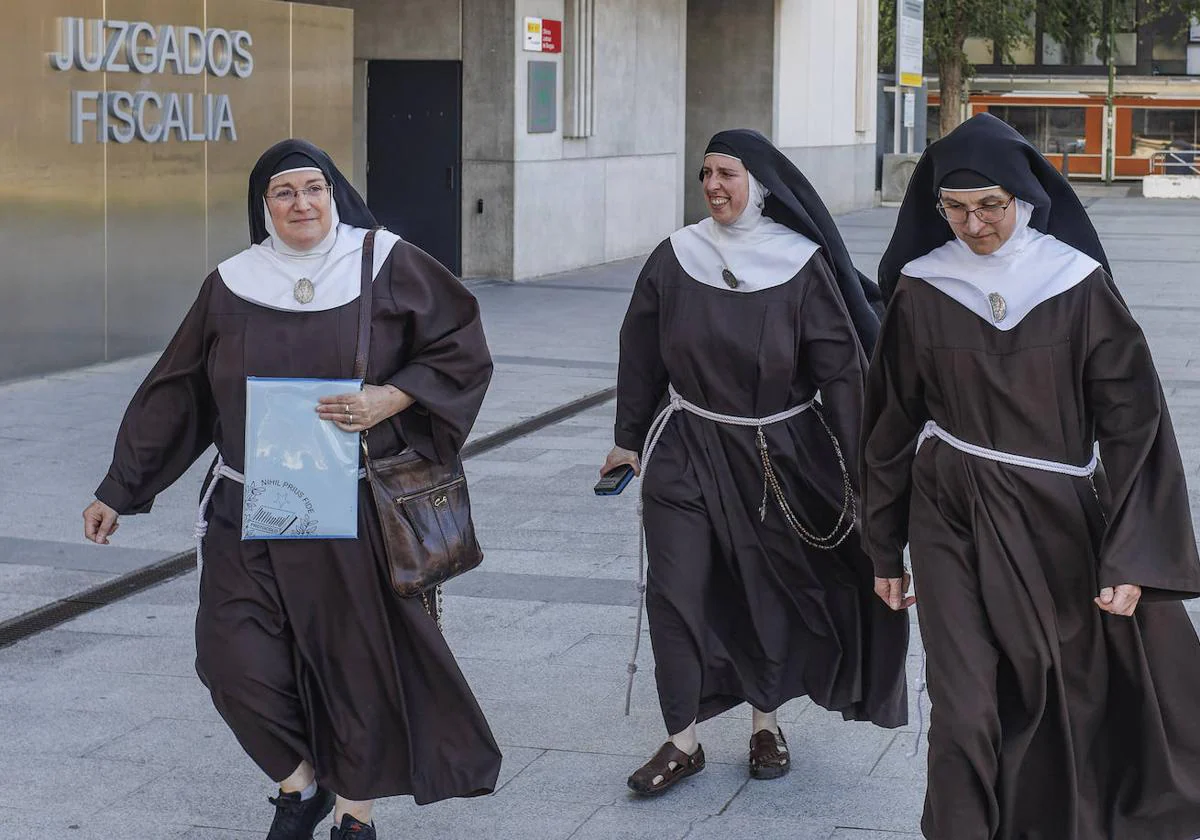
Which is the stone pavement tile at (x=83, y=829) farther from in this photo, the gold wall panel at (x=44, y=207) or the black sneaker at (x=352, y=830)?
the gold wall panel at (x=44, y=207)

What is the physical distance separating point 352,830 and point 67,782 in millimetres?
1039

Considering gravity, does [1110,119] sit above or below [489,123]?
above

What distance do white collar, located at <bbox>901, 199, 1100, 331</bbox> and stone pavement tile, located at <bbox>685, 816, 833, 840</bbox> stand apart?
4.49ft

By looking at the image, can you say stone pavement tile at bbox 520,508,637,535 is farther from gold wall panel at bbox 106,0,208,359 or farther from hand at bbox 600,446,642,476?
gold wall panel at bbox 106,0,208,359

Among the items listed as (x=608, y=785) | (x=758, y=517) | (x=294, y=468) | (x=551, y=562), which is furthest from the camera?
(x=551, y=562)

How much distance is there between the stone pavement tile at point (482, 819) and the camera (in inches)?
180

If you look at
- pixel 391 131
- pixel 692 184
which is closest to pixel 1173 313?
pixel 391 131

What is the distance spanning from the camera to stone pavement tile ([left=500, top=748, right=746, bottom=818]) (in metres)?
4.80

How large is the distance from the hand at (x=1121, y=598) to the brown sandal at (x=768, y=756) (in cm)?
137

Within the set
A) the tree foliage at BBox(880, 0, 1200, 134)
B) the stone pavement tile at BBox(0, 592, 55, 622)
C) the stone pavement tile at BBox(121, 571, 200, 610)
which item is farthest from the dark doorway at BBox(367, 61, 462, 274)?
the tree foliage at BBox(880, 0, 1200, 134)

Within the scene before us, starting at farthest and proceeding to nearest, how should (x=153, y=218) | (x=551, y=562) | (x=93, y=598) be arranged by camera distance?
1. (x=153, y=218)
2. (x=551, y=562)
3. (x=93, y=598)

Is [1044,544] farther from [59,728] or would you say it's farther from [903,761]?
[59,728]

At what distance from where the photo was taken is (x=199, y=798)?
15.8 ft

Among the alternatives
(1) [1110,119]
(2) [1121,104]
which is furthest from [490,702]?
(2) [1121,104]
